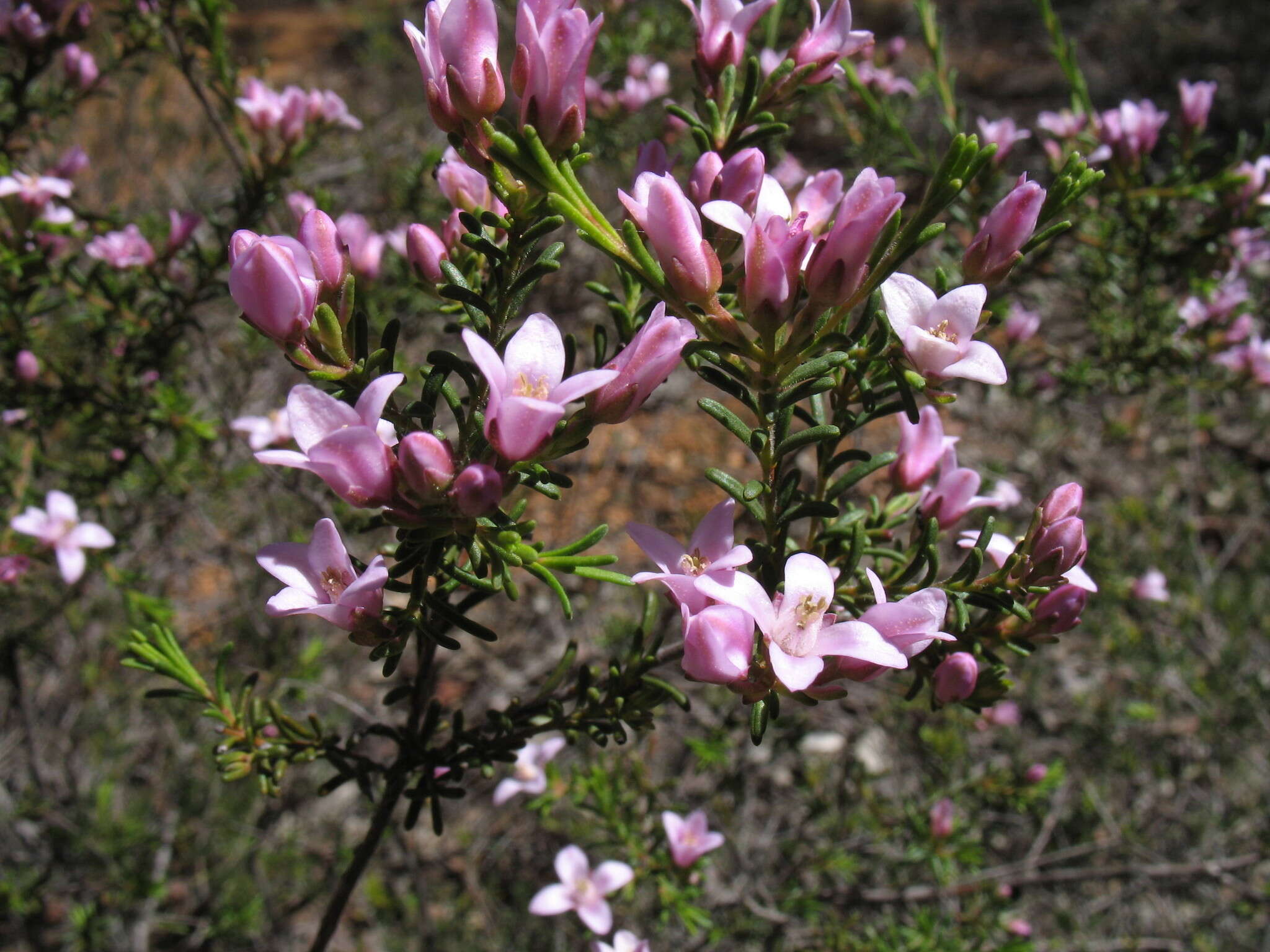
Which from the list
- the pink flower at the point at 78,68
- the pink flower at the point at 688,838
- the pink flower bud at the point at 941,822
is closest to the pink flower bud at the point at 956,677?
the pink flower at the point at 688,838

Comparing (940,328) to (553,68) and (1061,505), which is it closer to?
(1061,505)

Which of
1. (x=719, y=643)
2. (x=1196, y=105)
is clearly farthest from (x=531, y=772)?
(x=1196, y=105)

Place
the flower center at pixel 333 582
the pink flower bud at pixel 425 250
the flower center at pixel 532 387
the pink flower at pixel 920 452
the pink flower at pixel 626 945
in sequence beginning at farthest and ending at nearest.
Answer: the pink flower at pixel 626 945, the pink flower at pixel 920 452, the pink flower bud at pixel 425 250, the flower center at pixel 333 582, the flower center at pixel 532 387

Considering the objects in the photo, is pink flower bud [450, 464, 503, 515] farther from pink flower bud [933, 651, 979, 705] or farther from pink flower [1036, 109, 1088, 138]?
pink flower [1036, 109, 1088, 138]

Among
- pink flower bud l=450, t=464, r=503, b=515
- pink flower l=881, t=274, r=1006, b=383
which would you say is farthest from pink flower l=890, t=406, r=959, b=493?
pink flower bud l=450, t=464, r=503, b=515

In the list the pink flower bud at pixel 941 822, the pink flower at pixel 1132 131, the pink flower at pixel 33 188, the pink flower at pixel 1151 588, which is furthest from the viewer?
the pink flower at pixel 1151 588

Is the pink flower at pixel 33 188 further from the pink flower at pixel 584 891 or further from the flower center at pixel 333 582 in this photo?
the pink flower at pixel 584 891

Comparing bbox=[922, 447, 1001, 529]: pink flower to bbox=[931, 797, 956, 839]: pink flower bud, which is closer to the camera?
bbox=[922, 447, 1001, 529]: pink flower

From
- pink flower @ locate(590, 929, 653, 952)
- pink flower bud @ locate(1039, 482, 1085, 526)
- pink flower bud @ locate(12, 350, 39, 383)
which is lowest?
pink flower @ locate(590, 929, 653, 952)
